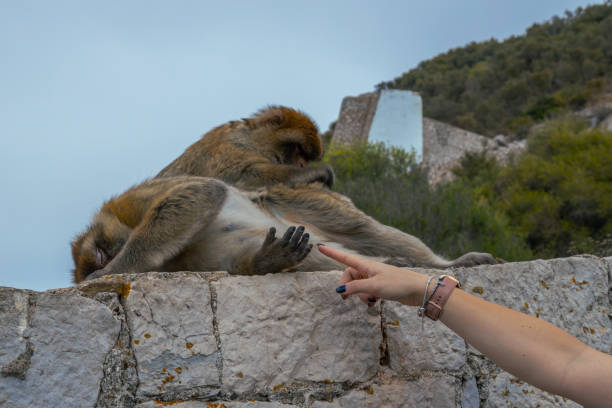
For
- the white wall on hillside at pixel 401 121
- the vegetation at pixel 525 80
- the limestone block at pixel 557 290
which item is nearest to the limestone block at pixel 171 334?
the limestone block at pixel 557 290

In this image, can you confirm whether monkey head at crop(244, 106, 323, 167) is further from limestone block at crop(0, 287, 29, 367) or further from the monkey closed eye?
limestone block at crop(0, 287, 29, 367)

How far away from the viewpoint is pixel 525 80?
137 feet

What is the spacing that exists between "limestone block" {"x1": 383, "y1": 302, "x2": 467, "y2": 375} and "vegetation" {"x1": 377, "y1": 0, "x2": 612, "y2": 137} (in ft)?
114

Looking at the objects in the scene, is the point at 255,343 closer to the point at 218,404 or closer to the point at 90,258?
the point at 218,404

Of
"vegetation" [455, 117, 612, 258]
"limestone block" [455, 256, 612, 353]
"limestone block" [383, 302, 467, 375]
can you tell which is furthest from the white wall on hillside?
"limestone block" [383, 302, 467, 375]

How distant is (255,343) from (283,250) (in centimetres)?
39

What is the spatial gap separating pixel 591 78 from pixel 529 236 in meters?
28.4

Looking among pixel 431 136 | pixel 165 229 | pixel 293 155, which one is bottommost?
pixel 165 229

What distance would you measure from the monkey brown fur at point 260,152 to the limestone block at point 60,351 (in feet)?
5.36

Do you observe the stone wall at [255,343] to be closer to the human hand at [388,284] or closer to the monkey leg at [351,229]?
the human hand at [388,284]

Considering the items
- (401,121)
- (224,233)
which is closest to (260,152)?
(224,233)

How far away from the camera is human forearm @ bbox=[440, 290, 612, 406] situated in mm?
1493

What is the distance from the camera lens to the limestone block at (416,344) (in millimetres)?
2232

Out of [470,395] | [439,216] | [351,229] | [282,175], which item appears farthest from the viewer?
[439,216]
